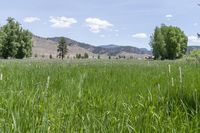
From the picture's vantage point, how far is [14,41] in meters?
122

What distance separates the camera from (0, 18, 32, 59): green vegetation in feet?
393

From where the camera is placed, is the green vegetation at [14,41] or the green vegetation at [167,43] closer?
the green vegetation at [14,41]

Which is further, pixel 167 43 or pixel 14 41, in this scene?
pixel 167 43

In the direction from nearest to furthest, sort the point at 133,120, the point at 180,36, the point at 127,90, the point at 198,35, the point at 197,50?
the point at 133,120, the point at 127,90, the point at 197,50, the point at 198,35, the point at 180,36

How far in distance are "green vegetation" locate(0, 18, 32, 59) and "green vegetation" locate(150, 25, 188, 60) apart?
56908mm

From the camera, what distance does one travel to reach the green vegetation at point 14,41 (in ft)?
393

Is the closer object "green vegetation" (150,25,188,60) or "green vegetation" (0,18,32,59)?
"green vegetation" (0,18,32,59)

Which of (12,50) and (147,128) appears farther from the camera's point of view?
(12,50)

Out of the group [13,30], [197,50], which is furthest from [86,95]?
[13,30]

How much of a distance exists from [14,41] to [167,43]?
77547mm

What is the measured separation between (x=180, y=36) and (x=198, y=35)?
151758 millimetres

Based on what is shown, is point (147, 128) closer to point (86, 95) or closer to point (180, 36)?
point (86, 95)

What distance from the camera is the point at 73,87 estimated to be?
15.6 feet

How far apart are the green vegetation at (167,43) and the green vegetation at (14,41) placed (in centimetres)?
5691
